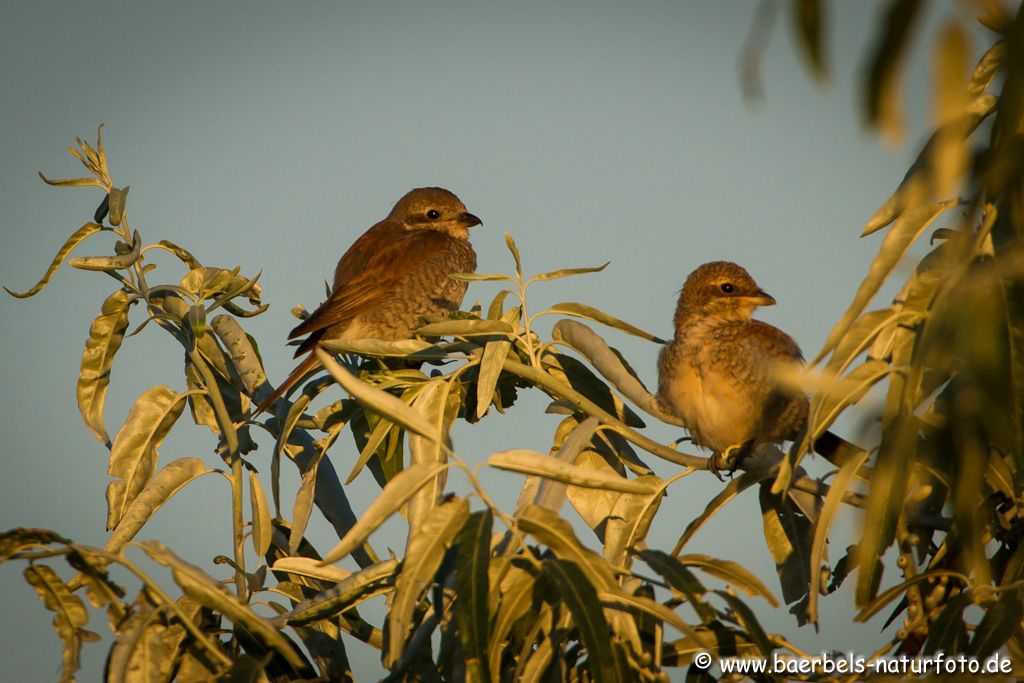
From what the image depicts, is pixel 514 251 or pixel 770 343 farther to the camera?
pixel 770 343

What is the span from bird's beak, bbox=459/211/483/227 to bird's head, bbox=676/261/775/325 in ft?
9.10

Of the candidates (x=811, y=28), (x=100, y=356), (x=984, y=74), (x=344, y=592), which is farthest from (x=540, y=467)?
(x=100, y=356)

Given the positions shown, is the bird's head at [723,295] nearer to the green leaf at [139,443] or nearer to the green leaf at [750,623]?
the green leaf at [139,443]

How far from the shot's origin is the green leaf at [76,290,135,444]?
4270mm

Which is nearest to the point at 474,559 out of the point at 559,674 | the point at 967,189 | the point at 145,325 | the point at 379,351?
the point at 559,674

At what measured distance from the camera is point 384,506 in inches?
96.8

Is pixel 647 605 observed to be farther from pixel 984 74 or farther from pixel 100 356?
pixel 100 356

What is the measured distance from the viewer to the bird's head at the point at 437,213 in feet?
27.1

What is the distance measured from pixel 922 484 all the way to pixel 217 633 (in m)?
2.29

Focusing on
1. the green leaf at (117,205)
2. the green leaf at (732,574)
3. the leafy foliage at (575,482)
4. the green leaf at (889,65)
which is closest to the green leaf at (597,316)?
the leafy foliage at (575,482)

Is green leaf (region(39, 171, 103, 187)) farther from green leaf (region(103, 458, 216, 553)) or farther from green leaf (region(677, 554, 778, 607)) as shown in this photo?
green leaf (region(677, 554, 778, 607))

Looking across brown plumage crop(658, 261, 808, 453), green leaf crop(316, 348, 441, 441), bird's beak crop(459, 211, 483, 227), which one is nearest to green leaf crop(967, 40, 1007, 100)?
green leaf crop(316, 348, 441, 441)

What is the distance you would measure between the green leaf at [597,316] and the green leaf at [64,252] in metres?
1.93

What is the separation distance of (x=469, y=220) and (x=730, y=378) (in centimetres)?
366
